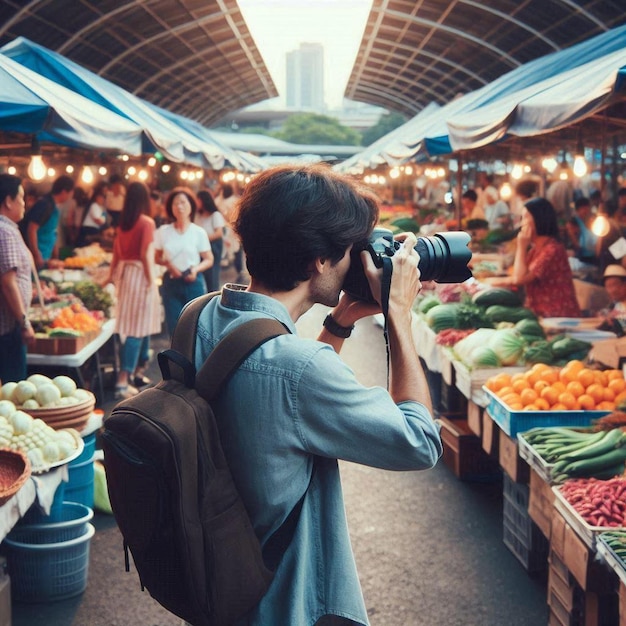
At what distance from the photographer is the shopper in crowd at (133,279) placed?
759cm

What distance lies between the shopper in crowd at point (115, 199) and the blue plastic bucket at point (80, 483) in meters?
10.3

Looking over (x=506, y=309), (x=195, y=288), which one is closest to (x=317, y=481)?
(x=506, y=309)

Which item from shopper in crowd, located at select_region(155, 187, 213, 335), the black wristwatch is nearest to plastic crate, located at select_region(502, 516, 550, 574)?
the black wristwatch

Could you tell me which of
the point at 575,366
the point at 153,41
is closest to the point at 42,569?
the point at 575,366

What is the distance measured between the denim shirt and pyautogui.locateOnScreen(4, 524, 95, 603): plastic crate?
2586 millimetres

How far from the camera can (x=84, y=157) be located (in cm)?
1509

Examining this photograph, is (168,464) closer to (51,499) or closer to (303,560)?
(303,560)

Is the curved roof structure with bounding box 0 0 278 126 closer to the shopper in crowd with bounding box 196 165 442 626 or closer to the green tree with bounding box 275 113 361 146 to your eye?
the shopper in crowd with bounding box 196 165 442 626

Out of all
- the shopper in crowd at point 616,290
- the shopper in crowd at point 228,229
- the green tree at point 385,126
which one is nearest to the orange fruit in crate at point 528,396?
the shopper in crowd at point 616,290

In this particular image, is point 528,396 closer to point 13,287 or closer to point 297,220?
point 13,287

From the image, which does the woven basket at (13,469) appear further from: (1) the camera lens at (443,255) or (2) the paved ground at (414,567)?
(1) the camera lens at (443,255)

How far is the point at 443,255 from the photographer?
197 centimetres

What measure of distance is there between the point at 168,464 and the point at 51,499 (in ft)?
8.70

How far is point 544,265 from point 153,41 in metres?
15.7
